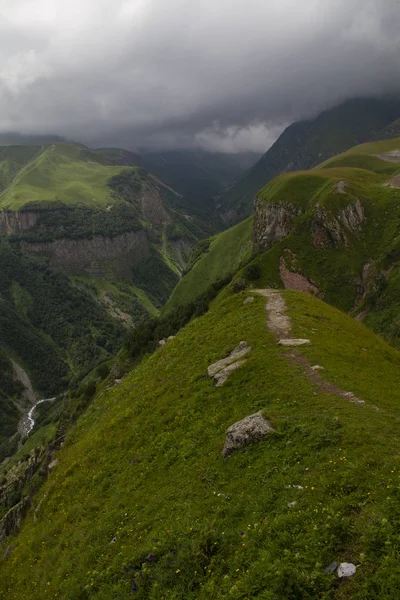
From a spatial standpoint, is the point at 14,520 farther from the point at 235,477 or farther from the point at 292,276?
the point at 292,276

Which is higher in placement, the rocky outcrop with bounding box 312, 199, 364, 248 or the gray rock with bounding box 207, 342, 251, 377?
the rocky outcrop with bounding box 312, 199, 364, 248

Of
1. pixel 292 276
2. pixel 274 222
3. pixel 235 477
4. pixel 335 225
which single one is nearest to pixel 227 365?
pixel 235 477

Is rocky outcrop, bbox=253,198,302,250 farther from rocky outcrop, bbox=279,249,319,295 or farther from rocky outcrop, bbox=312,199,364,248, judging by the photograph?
rocky outcrop, bbox=279,249,319,295

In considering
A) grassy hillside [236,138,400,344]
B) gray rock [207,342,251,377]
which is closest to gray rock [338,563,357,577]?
gray rock [207,342,251,377]

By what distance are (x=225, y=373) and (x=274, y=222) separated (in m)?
124

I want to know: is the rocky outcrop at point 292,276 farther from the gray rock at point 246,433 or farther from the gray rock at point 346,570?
the gray rock at point 346,570

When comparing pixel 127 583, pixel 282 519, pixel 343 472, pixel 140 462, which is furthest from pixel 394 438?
pixel 140 462

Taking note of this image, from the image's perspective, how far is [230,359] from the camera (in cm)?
3241

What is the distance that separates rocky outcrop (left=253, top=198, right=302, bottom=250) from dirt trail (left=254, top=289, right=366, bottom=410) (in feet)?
302

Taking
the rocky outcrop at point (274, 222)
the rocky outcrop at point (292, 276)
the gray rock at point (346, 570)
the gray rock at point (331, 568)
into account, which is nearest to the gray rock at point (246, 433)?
the gray rock at point (331, 568)

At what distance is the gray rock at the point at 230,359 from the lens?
3148 cm

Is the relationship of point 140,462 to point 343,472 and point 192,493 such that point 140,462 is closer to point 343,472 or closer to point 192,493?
point 192,493

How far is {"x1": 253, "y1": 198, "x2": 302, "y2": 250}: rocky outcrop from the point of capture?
139000 millimetres

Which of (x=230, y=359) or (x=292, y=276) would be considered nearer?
(x=230, y=359)
